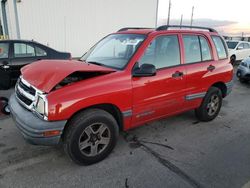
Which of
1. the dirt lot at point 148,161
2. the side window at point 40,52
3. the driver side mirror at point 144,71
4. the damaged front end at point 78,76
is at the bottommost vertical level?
the dirt lot at point 148,161

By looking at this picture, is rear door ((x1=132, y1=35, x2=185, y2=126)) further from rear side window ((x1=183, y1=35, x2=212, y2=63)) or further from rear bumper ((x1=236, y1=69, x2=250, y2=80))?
rear bumper ((x1=236, y1=69, x2=250, y2=80))

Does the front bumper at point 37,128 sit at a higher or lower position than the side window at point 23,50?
lower

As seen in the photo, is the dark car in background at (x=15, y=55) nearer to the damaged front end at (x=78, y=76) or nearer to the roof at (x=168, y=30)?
the damaged front end at (x=78, y=76)

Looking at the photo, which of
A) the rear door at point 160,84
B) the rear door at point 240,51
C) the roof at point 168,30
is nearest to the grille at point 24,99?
the rear door at point 160,84

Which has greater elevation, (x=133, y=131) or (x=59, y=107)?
(x=59, y=107)

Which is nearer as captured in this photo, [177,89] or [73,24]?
[177,89]

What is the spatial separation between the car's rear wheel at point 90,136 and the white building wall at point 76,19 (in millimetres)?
10800

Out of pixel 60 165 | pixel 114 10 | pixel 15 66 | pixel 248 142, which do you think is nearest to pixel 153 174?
pixel 60 165

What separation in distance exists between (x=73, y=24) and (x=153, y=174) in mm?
12443

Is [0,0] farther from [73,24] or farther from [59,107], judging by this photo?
[59,107]

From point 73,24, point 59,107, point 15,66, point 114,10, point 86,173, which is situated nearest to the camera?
point 59,107

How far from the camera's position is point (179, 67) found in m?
3.90

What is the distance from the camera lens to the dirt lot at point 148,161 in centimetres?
288

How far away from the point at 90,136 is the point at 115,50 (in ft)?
4.98
